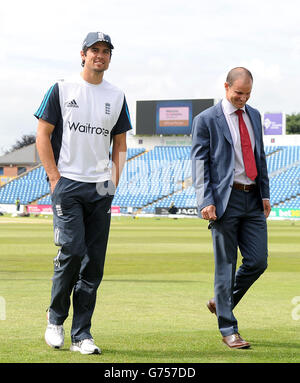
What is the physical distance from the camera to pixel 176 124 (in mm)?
84312

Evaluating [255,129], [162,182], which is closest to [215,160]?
[255,129]

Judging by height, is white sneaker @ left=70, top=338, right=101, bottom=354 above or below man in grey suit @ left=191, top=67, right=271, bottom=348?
below

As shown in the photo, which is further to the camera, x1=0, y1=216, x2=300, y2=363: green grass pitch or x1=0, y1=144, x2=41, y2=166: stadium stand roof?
x1=0, y1=144, x2=41, y2=166: stadium stand roof

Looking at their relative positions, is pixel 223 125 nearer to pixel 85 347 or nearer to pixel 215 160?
pixel 215 160

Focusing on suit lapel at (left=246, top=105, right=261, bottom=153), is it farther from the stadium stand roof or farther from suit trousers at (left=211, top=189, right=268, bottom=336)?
the stadium stand roof

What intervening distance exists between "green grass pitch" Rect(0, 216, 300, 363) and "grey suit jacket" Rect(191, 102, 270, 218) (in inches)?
51.1

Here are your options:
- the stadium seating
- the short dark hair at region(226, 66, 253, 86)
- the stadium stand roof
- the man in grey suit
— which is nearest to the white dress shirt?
the man in grey suit

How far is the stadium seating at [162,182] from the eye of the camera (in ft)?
227

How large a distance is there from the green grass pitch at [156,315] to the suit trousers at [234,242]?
1.44 ft

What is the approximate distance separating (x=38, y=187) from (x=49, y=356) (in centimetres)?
7644

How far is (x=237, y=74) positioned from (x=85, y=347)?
2676mm

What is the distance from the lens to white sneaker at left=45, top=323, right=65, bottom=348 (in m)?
6.51
